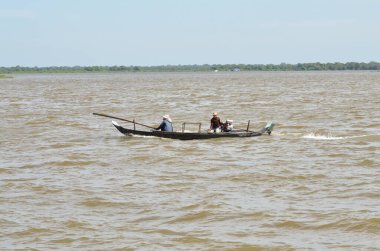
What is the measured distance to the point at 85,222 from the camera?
45.2 feet

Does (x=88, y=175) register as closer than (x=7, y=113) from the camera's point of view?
Yes

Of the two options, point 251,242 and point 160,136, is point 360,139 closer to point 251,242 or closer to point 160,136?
point 160,136

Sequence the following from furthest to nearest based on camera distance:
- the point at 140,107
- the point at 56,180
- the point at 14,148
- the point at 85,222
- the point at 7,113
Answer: the point at 140,107, the point at 7,113, the point at 14,148, the point at 56,180, the point at 85,222

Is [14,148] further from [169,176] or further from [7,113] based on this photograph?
[7,113]

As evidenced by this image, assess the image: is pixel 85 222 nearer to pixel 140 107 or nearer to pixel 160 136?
pixel 160 136

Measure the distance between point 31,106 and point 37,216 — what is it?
3810 centimetres

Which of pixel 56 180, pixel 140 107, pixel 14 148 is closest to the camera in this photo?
pixel 56 180

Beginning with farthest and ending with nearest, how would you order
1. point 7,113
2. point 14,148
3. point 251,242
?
point 7,113
point 14,148
point 251,242

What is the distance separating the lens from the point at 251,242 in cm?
1235

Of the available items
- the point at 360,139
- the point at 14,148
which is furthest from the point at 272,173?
the point at 14,148

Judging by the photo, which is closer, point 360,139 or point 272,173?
point 272,173

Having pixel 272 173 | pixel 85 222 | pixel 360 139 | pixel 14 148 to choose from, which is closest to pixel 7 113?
pixel 14 148

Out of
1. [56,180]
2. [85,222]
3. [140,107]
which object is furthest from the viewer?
[140,107]

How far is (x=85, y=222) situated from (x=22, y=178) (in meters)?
5.47
